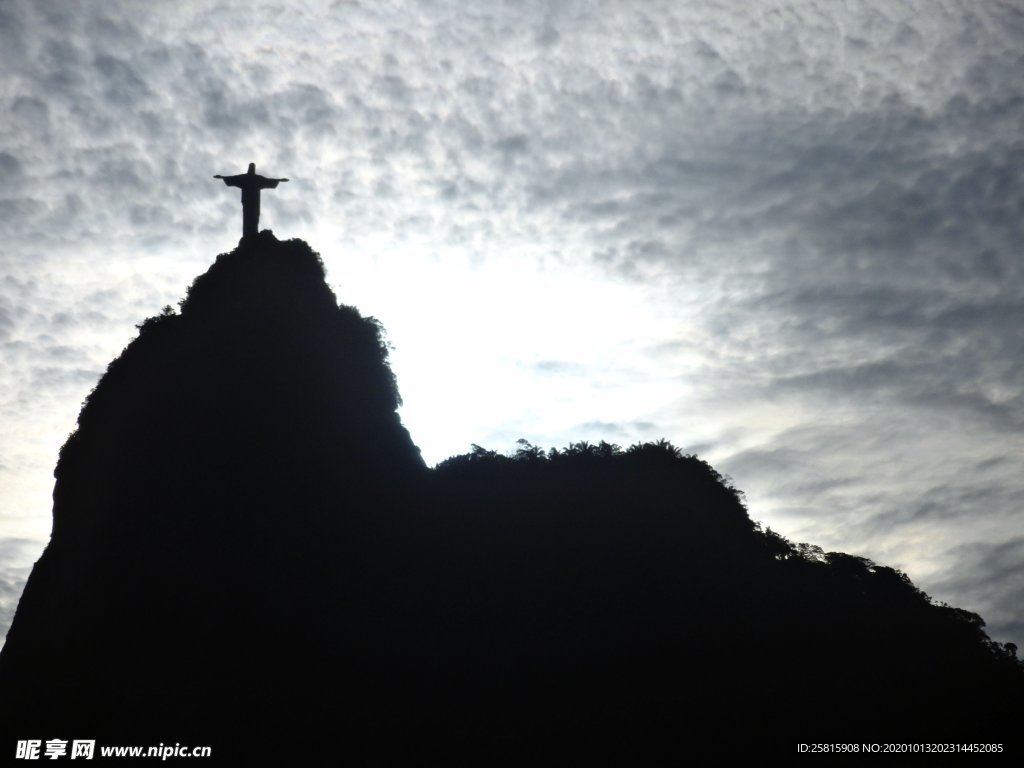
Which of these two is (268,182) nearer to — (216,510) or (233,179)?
(233,179)

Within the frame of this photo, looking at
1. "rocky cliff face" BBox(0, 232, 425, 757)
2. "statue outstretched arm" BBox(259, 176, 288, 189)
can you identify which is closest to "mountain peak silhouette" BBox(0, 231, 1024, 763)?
"rocky cliff face" BBox(0, 232, 425, 757)

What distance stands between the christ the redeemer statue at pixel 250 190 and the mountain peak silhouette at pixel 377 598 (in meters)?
0.62

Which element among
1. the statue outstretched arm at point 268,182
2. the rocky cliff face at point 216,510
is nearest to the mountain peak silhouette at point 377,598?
the rocky cliff face at point 216,510

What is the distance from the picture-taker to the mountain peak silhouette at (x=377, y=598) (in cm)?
3139

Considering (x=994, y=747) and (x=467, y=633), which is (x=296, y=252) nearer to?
(x=467, y=633)

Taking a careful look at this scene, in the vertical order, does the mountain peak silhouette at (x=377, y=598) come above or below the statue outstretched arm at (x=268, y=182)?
below

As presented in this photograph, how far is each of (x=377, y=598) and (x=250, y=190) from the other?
19024 millimetres

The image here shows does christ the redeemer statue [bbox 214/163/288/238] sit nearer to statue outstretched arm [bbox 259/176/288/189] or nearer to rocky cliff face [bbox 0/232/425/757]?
statue outstretched arm [bbox 259/176/288/189]

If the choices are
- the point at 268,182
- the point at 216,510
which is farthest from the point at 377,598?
the point at 268,182

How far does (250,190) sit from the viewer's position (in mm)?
40375

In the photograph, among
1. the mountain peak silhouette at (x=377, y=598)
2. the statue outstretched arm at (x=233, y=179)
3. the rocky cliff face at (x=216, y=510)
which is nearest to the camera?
the mountain peak silhouette at (x=377, y=598)

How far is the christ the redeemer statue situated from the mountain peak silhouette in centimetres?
62

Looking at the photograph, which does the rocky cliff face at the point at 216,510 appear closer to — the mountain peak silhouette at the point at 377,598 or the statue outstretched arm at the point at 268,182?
the mountain peak silhouette at the point at 377,598

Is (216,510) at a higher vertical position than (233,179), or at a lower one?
lower
